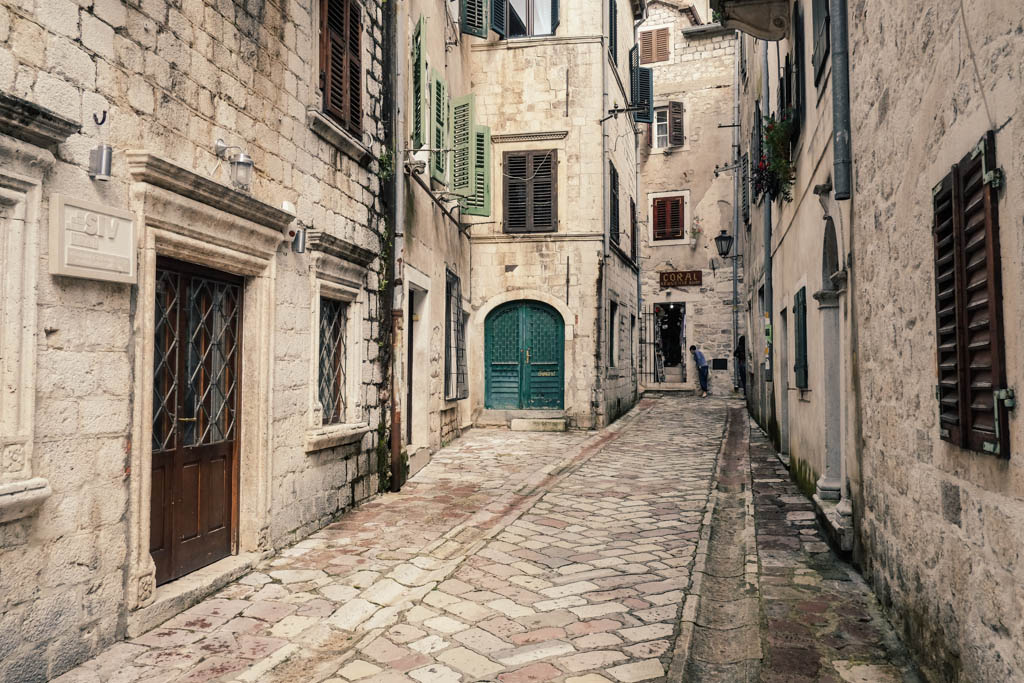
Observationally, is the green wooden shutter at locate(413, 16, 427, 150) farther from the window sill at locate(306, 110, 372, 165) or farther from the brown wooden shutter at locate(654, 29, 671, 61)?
the brown wooden shutter at locate(654, 29, 671, 61)

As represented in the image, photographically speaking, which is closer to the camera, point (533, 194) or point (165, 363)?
point (165, 363)

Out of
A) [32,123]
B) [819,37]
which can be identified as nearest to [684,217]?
[819,37]

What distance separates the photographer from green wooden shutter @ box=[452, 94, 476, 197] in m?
10.8

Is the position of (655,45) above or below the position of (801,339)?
above

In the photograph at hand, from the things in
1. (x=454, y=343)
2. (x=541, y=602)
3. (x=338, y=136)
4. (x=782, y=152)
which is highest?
(x=782, y=152)

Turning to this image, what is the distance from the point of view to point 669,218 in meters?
22.9

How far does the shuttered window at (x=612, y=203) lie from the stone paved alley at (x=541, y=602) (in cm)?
833

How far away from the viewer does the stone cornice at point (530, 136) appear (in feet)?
48.0

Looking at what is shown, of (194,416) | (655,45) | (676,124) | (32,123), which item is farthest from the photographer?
(655,45)

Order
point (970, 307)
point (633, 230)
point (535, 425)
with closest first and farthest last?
point (970, 307) → point (535, 425) → point (633, 230)

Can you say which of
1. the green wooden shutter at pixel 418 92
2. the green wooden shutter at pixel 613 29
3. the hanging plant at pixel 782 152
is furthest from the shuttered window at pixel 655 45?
the green wooden shutter at pixel 418 92

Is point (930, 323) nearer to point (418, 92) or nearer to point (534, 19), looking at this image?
point (418, 92)

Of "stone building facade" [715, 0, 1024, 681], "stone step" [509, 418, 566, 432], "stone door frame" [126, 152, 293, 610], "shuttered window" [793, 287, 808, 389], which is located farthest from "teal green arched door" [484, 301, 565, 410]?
"stone door frame" [126, 152, 293, 610]

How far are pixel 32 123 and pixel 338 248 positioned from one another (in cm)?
342
